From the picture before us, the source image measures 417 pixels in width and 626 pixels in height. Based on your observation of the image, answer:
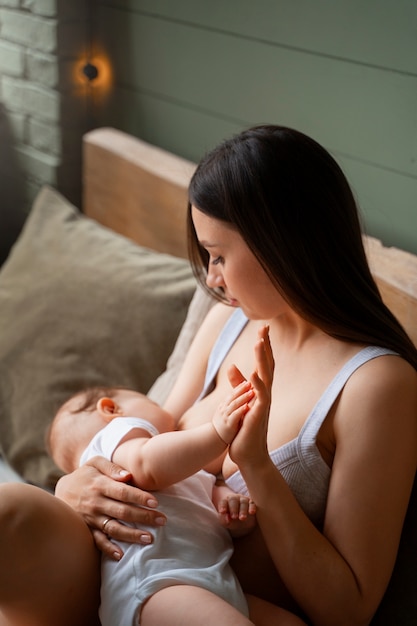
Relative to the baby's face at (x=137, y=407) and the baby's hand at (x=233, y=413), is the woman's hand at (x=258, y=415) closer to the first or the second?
the baby's hand at (x=233, y=413)

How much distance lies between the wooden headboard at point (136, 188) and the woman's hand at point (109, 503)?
3.31 ft

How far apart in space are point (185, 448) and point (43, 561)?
0.90 ft

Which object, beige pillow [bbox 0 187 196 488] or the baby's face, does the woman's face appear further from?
beige pillow [bbox 0 187 196 488]

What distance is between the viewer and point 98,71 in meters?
2.84

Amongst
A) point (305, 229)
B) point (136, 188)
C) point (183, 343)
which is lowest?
point (183, 343)

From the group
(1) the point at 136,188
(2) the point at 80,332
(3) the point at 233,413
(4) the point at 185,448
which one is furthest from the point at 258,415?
(1) the point at 136,188

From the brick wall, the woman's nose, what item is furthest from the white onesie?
the brick wall

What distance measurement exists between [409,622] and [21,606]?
A: 25.0 inches

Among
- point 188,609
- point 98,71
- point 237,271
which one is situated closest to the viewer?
point 188,609

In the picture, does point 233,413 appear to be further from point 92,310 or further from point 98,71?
point 98,71

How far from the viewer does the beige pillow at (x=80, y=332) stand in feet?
7.04

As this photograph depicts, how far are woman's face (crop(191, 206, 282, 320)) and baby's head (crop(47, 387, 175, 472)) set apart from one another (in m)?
0.30

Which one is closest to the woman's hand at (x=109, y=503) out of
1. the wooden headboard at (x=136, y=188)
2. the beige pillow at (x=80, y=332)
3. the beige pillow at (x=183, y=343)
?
the beige pillow at (x=183, y=343)

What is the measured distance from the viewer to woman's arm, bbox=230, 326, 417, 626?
1297 mm
